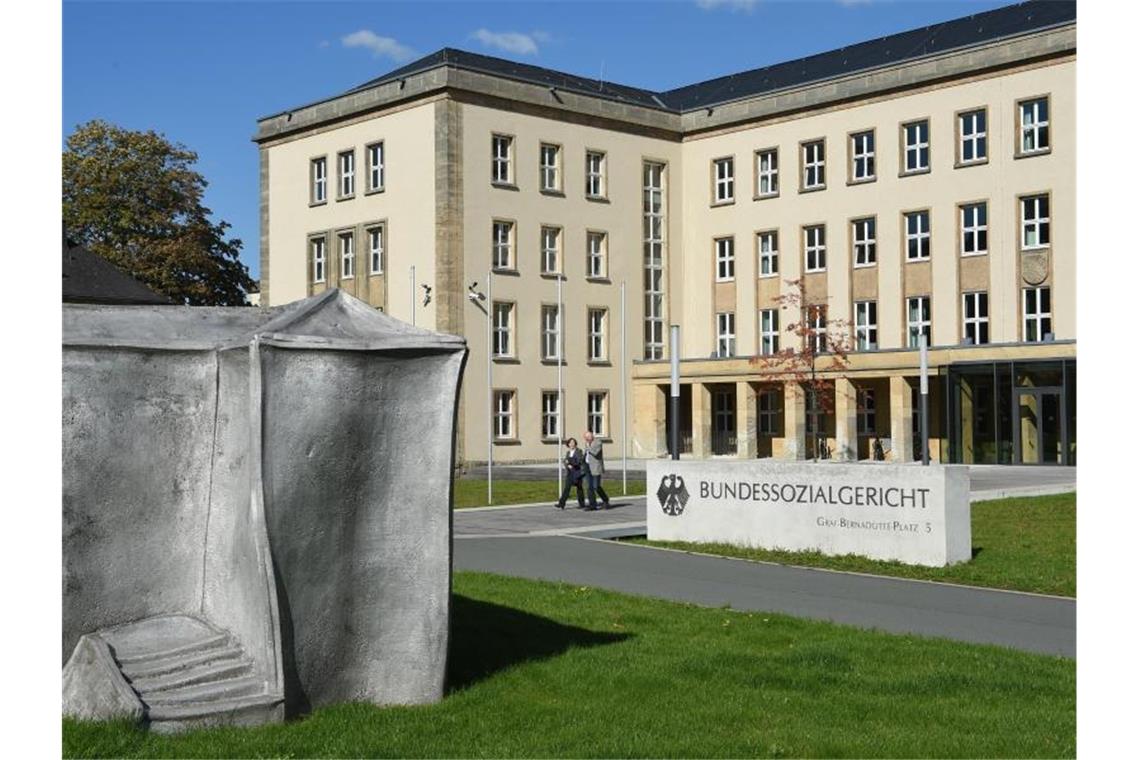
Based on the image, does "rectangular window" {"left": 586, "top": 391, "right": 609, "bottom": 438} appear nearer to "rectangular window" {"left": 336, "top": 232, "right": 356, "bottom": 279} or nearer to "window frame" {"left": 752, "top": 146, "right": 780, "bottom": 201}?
"window frame" {"left": 752, "top": 146, "right": 780, "bottom": 201}

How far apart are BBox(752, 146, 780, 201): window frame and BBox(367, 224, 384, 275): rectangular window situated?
15482 mm

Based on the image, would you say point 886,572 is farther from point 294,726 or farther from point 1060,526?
point 294,726

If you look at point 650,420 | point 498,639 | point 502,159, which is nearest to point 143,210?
→ point 502,159

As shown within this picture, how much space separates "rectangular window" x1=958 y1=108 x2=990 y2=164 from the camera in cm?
5509

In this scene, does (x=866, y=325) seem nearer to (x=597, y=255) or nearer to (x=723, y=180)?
(x=723, y=180)

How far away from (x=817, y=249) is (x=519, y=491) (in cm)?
2480

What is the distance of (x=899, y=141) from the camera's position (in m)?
57.5

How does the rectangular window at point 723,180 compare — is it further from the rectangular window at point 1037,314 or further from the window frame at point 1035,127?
the rectangular window at point 1037,314

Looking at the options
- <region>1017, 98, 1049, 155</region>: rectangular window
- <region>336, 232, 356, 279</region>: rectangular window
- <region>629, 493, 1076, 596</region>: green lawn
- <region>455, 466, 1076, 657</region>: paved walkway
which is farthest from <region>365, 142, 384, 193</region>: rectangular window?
<region>629, 493, 1076, 596</region>: green lawn

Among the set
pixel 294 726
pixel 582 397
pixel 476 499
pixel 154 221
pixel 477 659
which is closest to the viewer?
pixel 294 726

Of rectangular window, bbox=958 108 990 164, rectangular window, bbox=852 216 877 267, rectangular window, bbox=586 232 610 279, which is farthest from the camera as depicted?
rectangular window, bbox=586 232 610 279

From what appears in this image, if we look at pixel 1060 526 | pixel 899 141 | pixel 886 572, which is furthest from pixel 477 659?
pixel 899 141

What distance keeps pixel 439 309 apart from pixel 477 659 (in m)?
46.4

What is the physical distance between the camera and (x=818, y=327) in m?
58.2
